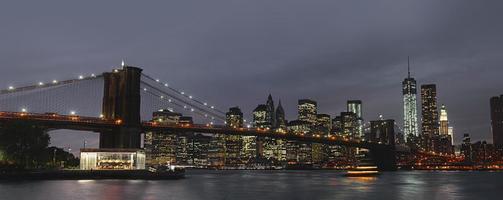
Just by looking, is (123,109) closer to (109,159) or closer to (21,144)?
(109,159)

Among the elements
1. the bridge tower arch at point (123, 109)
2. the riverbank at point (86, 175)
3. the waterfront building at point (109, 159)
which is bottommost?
the riverbank at point (86, 175)

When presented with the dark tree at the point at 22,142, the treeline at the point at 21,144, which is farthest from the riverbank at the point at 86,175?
the dark tree at the point at 22,142

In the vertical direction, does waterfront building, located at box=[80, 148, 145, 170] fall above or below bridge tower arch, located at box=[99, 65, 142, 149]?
below

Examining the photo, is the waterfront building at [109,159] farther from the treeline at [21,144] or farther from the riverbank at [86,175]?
the treeline at [21,144]

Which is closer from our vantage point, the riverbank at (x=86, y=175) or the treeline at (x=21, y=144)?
the riverbank at (x=86, y=175)

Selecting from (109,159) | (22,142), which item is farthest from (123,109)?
(22,142)

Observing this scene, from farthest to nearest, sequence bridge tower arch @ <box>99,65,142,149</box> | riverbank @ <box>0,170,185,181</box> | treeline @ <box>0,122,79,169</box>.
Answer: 1. bridge tower arch @ <box>99,65,142,149</box>
2. treeline @ <box>0,122,79,169</box>
3. riverbank @ <box>0,170,185,181</box>

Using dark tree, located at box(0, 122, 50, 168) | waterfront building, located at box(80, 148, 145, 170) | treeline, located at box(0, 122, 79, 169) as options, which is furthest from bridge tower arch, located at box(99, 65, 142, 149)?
dark tree, located at box(0, 122, 50, 168)

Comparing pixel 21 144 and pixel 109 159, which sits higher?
pixel 21 144

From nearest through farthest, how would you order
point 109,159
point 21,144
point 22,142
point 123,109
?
1. point 22,142
2. point 21,144
3. point 109,159
4. point 123,109

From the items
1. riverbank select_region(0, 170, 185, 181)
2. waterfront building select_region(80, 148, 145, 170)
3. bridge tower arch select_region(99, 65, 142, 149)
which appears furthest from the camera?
bridge tower arch select_region(99, 65, 142, 149)

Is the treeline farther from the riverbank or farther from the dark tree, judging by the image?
the riverbank
